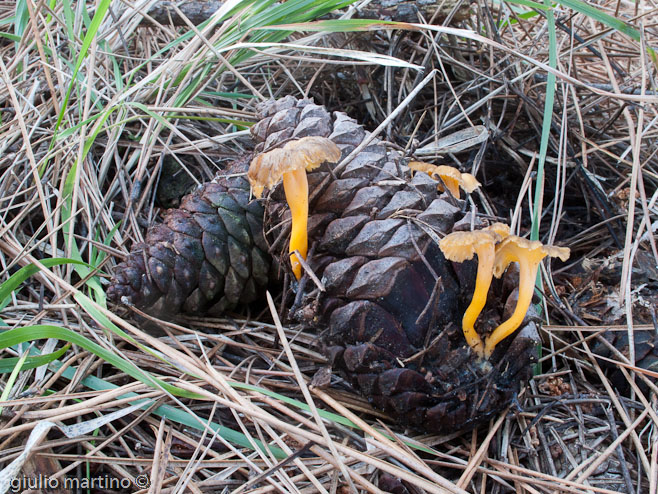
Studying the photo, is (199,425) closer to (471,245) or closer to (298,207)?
(298,207)

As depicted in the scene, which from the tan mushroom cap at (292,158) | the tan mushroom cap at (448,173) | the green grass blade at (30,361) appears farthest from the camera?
the tan mushroom cap at (448,173)

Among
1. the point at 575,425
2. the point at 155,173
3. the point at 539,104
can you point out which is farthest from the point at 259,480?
the point at 539,104

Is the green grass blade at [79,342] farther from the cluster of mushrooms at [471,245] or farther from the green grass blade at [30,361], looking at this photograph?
the cluster of mushrooms at [471,245]

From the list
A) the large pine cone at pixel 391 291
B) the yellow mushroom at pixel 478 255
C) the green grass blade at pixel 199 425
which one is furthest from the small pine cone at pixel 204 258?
the yellow mushroom at pixel 478 255

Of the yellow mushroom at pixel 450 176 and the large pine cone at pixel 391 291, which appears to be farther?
the yellow mushroom at pixel 450 176

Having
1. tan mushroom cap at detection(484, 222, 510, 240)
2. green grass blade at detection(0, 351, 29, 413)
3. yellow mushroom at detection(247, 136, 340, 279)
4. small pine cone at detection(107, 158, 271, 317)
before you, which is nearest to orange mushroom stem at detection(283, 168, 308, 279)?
yellow mushroom at detection(247, 136, 340, 279)

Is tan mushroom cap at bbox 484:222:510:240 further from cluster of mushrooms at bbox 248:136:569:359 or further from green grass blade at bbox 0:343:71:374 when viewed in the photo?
green grass blade at bbox 0:343:71:374

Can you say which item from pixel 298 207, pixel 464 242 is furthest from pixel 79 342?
pixel 464 242
